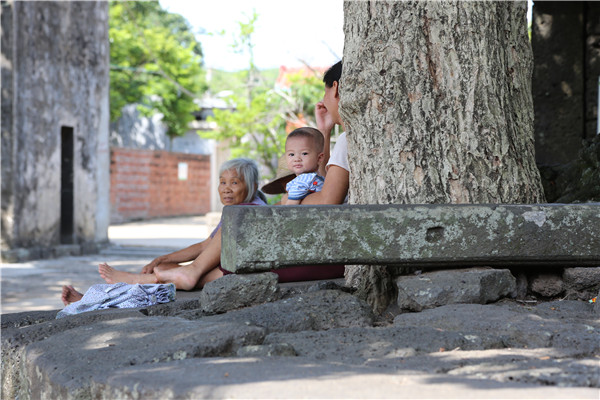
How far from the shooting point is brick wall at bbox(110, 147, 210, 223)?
21019mm

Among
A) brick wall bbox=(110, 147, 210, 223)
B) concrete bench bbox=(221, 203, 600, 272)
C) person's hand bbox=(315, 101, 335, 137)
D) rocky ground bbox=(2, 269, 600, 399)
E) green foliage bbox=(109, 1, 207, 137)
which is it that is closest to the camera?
rocky ground bbox=(2, 269, 600, 399)

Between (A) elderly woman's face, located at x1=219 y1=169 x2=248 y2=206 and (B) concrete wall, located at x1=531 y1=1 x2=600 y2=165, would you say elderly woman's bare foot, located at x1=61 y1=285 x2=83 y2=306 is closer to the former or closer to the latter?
(A) elderly woman's face, located at x1=219 y1=169 x2=248 y2=206

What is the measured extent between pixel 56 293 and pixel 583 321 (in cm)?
593

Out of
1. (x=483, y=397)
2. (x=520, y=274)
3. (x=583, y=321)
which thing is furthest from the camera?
(x=520, y=274)

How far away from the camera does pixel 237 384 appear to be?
5.77ft

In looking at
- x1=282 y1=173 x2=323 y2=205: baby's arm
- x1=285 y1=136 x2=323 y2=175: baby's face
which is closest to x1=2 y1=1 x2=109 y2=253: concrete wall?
x1=285 y1=136 x2=323 y2=175: baby's face

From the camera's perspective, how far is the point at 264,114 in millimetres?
13812

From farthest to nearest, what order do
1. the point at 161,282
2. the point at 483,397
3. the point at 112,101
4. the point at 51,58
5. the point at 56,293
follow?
the point at 112,101
the point at 51,58
the point at 56,293
the point at 161,282
the point at 483,397

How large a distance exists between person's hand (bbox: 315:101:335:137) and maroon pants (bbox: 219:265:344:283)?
1.05m

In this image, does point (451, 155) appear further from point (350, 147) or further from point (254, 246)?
point (254, 246)

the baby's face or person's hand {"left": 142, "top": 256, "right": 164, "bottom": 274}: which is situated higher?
the baby's face

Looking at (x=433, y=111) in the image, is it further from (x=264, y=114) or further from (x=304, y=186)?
(x=264, y=114)

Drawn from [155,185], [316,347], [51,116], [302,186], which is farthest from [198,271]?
[155,185]

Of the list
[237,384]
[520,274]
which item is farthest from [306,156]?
[237,384]
